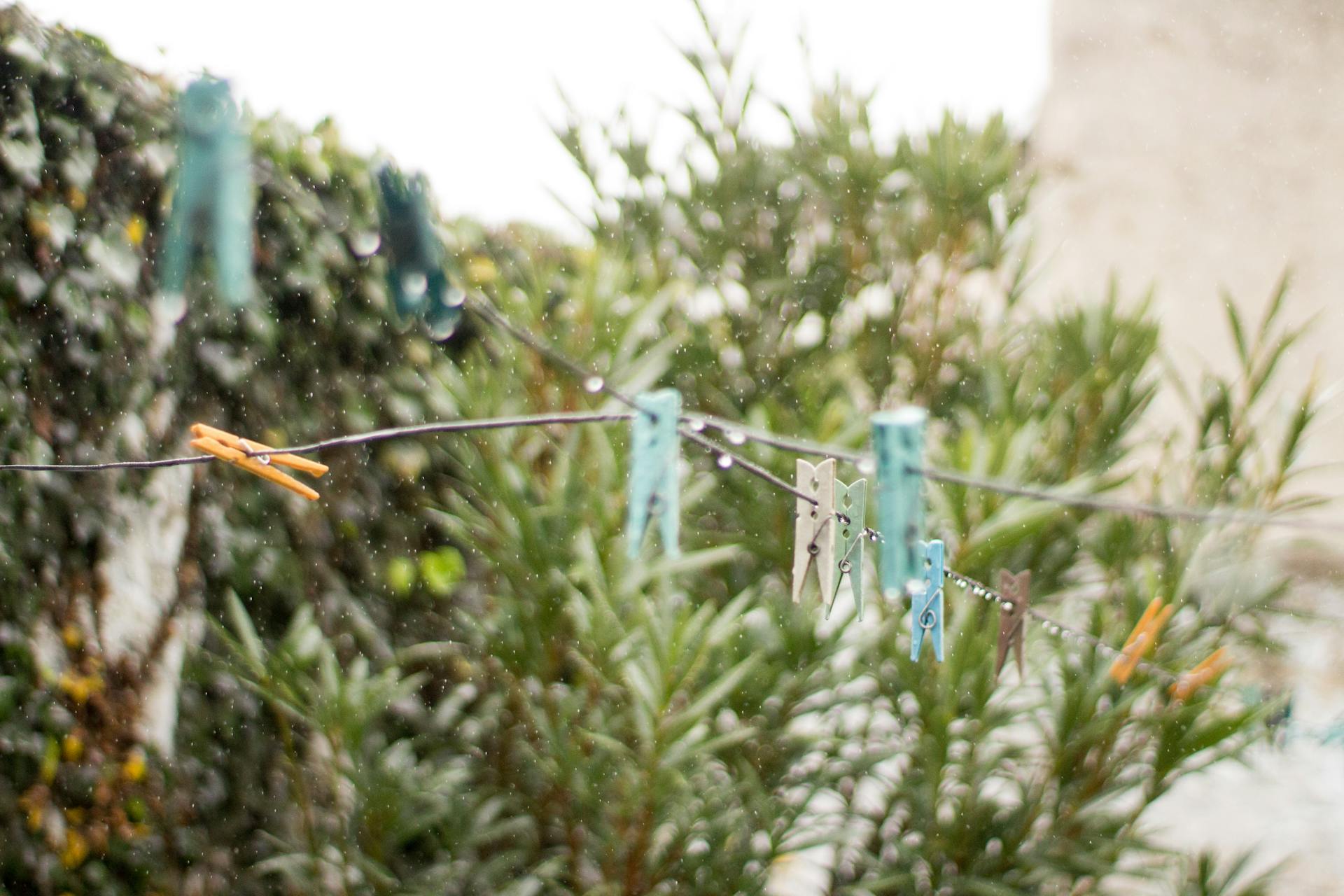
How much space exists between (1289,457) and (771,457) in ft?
3.28

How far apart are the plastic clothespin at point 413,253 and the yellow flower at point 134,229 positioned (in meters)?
1.00

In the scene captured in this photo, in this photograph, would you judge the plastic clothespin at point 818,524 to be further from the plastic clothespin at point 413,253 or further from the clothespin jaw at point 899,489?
the plastic clothespin at point 413,253

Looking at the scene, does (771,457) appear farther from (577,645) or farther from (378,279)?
(378,279)

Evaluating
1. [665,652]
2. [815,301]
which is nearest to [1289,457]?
[815,301]

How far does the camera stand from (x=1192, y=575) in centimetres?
173

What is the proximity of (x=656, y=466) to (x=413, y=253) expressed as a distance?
0.97 feet

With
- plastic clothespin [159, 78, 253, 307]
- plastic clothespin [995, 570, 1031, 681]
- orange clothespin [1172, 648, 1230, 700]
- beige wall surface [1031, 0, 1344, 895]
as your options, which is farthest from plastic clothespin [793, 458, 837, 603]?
beige wall surface [1031, 0, 1344, 895]

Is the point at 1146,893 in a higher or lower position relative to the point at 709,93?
lower

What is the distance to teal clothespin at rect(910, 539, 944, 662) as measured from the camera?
38.6 inches

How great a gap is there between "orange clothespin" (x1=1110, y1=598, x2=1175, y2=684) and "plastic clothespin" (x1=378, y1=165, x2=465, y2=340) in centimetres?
94

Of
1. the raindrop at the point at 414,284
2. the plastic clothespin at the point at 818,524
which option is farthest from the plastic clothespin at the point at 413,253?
the plastic clothespin at the point at 818,524

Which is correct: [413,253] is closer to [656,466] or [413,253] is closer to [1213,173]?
[656,466]

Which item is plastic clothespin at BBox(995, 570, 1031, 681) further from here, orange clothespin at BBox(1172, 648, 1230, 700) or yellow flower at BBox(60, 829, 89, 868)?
yellow flower at BBox(60, 829, 89, 868)

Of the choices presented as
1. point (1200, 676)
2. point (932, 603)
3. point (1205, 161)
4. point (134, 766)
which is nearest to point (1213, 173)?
point (1205, 161)
